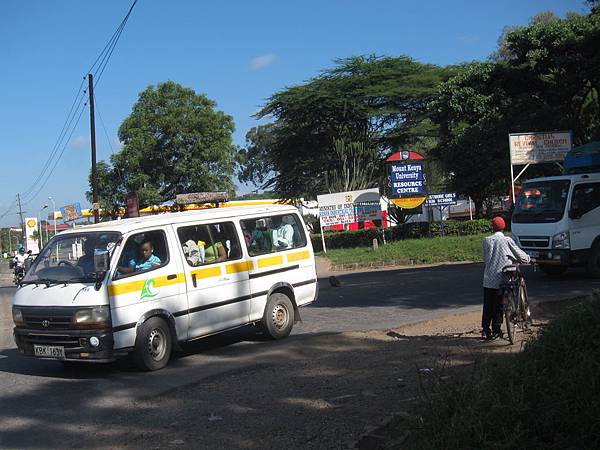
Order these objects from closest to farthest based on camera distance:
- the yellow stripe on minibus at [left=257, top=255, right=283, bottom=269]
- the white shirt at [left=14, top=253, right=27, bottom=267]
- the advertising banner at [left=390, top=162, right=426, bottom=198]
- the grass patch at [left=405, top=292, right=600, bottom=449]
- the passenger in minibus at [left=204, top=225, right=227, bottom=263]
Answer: the grass patch at [left=405, top=292, right=600, bottom=449] < the passenger in minibus at [left=204, top=225, right=227, bottom=263] < the yellow stripe on minibus at [left=257, top=255, right=283, bottom=269] < the advertising banner at [left=390, top=162, right=426, bottom=198] < the white shirt at [left=14, top=253, right=27, bottom=267]

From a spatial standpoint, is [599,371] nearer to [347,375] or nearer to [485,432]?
[485,432]

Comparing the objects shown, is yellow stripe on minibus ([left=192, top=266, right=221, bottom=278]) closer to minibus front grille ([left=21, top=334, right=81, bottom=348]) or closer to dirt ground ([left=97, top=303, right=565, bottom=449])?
dirt ground ([left=97, top=303, right=565, bottom=449])

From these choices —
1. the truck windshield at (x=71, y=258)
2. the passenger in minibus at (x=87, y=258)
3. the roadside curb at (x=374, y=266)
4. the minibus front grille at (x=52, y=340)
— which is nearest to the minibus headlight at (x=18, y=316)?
the minibus front grille at (x=52, y=340)

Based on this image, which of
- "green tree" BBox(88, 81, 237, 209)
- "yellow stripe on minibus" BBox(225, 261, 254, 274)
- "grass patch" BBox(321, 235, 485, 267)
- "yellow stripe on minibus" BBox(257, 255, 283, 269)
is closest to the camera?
"yellow stripe on minibus" BBox(225, 261, 254, 274)

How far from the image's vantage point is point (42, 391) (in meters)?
7.50

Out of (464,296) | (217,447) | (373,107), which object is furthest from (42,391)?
(373,107)

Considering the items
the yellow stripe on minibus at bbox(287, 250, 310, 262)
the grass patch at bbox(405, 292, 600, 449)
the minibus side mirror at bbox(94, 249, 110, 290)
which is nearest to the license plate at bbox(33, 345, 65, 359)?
the minibus side mirror at bbox(94, 249, 110, 290)

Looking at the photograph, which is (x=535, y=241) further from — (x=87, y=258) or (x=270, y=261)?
(x=87, y=258)

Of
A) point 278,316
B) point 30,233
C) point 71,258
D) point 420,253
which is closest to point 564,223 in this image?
point 278,316

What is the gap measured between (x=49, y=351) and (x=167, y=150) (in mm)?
35123

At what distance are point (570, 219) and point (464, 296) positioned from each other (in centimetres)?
308

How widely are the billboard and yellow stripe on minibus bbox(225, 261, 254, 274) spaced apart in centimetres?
1393

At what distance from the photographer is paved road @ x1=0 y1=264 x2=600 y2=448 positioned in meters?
6.36

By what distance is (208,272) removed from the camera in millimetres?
8984
